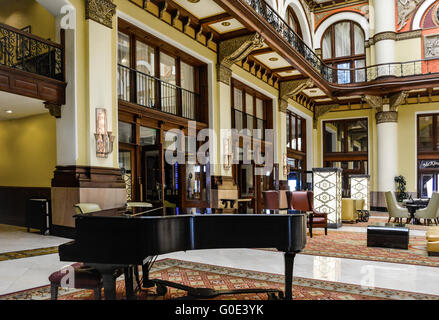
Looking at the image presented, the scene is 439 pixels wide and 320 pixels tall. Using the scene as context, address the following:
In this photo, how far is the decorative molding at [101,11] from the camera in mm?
7184

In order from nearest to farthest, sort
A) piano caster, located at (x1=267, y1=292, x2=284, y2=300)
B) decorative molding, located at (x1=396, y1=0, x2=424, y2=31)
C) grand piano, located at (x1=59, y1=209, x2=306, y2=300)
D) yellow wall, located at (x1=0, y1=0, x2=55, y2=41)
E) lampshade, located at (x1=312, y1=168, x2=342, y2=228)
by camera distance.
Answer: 1. grand piano, located at (x1=59, y1=209, x2=306, y2=300)
2. piano caster, located at (x1=267, y1=292, x2=284, y2=300)
3. yellow wall, located at (x1=0, y1=0, x2=55, y2=41)
4. lampshade, located at (x1=312, y1=168, x2=342, y2=228)
5. decorative molding, located at (x1=396, y1=0, x2=424, y2=31)

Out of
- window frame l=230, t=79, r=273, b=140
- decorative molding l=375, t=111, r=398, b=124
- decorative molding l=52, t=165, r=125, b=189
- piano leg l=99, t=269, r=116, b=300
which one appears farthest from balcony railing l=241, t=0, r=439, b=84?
piano leg l=99, t=269, r=116, b=300

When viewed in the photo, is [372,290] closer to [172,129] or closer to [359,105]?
[172,129]

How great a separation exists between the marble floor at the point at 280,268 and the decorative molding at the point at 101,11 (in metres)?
4.39

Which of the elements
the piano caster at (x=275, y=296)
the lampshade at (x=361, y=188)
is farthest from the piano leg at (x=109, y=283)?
the lampshade at (x=361, y=188)

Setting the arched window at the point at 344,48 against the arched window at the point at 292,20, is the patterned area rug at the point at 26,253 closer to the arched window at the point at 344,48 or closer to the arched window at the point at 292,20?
the arched window at the point at 292,20

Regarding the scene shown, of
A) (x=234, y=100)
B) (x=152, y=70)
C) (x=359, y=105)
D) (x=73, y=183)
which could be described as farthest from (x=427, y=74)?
(x=73, y=183)

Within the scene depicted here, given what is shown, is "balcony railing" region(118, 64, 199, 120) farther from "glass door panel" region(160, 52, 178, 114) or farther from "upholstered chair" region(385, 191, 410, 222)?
"upholstered chair" region(385, 191, 410, 222)

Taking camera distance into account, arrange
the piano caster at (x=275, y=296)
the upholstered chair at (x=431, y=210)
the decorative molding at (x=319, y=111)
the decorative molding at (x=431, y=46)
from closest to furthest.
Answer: the piano caster at (x=275, y=296), the upholstered chair at (x=431, y=210), the decorative molding at (x=431, y=46), the decorative molding at (x=319, y=111)

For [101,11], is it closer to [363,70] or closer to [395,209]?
[395,209]

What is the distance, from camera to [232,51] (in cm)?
1122

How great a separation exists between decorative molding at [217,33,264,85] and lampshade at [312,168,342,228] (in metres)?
4.12

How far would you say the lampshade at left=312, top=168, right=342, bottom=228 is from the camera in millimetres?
9789

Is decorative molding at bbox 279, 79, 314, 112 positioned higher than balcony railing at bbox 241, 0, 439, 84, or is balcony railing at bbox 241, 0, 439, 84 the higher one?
balcony railing at bbox 241, 0, 439, 84
